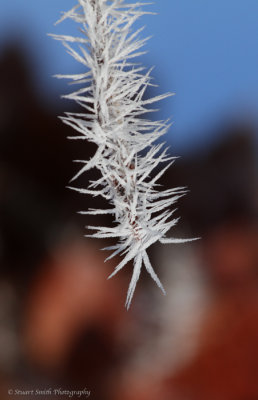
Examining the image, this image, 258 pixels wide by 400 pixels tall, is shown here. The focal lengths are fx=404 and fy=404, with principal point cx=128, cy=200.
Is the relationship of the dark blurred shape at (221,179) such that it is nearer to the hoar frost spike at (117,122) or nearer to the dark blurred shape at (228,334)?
the dark blurred shape at (228,334)

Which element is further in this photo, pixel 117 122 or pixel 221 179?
pixel 221 179

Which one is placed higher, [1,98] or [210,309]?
[1,98]

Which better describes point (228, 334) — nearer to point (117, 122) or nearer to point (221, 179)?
point (221, 179)

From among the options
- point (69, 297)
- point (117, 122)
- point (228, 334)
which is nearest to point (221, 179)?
point (228, 334)

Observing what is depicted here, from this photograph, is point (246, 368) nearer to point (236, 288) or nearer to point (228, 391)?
point (228, 391)

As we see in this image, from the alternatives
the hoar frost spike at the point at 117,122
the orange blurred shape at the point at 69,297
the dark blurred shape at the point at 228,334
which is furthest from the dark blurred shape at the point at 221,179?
the hoar frost spike at the point at 117,122

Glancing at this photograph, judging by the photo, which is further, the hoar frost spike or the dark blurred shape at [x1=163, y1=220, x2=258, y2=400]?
the dark blurred shape at [x1=163, y1=220, x2=258, y2=400]

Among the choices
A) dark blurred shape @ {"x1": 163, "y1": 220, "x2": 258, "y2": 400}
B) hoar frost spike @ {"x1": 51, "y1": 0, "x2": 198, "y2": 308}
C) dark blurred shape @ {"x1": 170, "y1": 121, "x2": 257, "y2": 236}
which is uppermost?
hoar frost spike @ {"x1": 51, "y1": 0, "x2": 198, "y2": 308}

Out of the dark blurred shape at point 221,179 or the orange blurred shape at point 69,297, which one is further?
the dark blurred shape at point 221,179

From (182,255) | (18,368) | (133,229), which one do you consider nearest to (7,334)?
(18,368)

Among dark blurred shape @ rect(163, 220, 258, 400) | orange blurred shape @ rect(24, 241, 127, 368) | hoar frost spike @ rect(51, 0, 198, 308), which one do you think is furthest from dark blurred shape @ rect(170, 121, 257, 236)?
hoar frost spike @ rect(51, 0, 198, 308)

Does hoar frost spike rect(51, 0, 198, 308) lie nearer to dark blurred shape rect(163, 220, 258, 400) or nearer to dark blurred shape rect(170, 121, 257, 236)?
dark blurred shape rect(163, 220, 258, 400)
